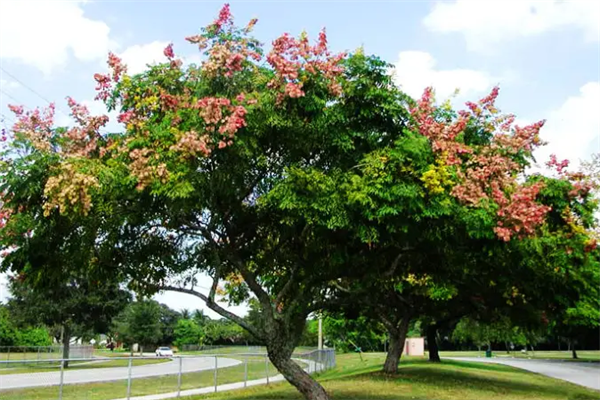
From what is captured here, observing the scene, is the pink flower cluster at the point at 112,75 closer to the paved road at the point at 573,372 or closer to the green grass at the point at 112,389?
the green grass at the point at 112,389

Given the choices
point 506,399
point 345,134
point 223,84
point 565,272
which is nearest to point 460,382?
point 506,399

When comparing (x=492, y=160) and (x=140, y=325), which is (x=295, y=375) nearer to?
(x=492, y=160)

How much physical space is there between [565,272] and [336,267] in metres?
8.07

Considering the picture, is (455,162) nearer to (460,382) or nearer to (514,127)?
(514,127)

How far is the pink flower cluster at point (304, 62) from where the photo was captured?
450 inches

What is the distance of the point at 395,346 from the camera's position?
26.6 m

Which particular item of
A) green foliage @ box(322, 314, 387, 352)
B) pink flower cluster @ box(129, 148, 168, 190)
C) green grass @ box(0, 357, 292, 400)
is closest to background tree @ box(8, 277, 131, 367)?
green grass @ box(0, 357, 292, 400)

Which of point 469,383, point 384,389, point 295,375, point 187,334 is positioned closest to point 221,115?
point 295,375

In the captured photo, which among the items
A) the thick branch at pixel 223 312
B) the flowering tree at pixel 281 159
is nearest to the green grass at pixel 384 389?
the thick branch at pixel 223 312

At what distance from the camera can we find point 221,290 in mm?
19797

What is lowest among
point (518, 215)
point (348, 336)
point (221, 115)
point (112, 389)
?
point (112, 389)

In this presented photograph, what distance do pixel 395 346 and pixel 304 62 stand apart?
17.7 meters

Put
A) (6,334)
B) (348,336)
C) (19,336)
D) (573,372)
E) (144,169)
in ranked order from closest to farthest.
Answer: (144,169)
(573,372)
(6,334)
(19,336)
(348,336)

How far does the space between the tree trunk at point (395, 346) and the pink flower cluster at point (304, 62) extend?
55.4 ft
